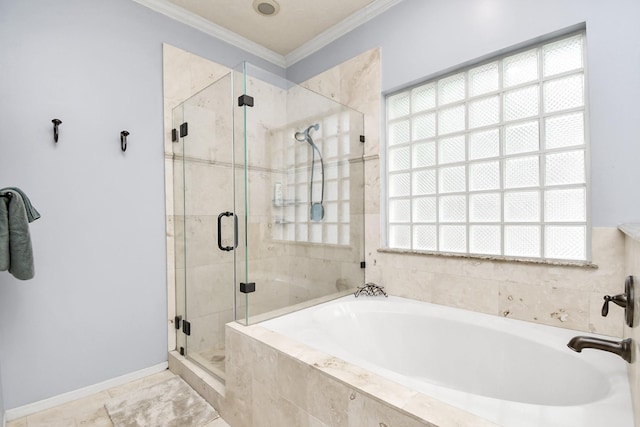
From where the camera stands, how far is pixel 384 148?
228 centimetres

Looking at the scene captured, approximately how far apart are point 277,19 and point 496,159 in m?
1.92

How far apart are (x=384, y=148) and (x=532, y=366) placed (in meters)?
1.54

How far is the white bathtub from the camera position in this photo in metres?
0.90

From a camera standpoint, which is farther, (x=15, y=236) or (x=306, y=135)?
(x=306, y=135)

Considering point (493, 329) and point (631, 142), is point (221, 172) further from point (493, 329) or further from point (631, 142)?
point (631, 142)

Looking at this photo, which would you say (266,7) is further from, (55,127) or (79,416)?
(79,416)

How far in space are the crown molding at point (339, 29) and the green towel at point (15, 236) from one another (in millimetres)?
2336

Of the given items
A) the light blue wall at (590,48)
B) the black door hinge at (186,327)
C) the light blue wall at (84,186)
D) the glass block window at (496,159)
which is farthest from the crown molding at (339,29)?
the black door hinge at (186,327)

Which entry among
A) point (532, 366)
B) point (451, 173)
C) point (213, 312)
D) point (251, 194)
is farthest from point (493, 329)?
point (213, 312)

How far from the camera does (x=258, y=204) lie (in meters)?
1.84

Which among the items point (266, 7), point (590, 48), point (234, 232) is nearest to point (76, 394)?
point (234, 232)

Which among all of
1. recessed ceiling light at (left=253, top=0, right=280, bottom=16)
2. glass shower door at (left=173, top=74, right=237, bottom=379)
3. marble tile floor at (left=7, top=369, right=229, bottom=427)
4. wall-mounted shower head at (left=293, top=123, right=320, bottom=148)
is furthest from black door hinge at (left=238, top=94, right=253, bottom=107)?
marble tile floor at (left=7, top=369, right=229, bottom=427)

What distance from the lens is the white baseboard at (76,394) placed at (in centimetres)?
167

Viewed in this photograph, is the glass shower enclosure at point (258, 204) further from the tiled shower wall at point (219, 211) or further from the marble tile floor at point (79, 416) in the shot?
the marble tile floor at point (79, 416)
